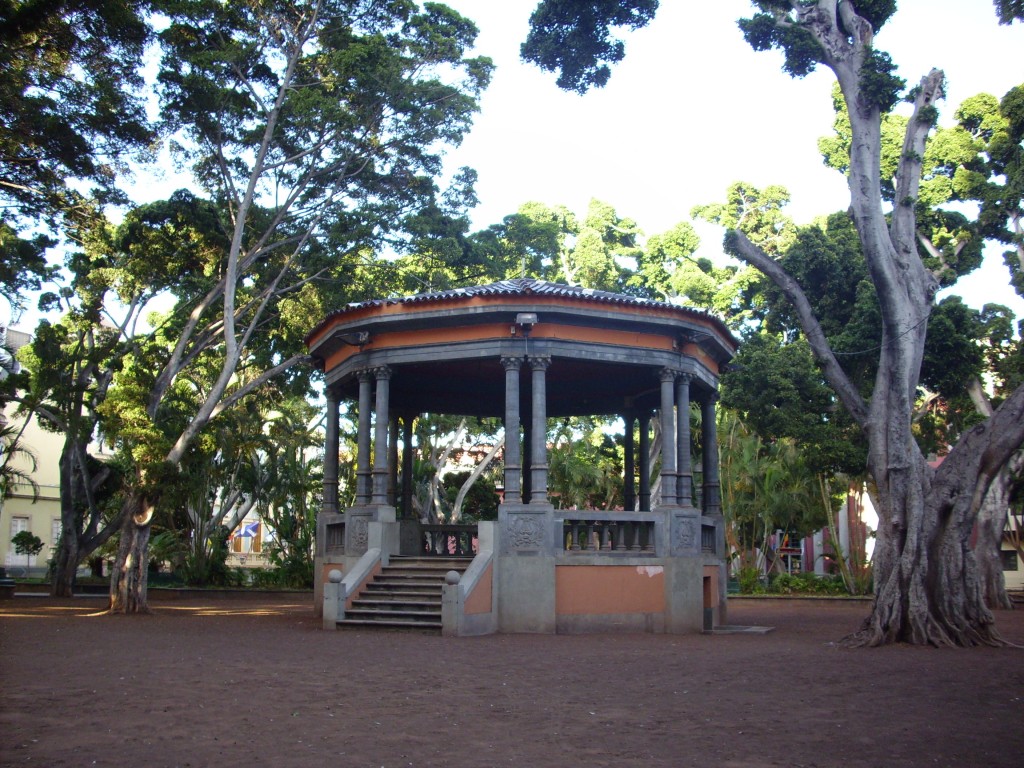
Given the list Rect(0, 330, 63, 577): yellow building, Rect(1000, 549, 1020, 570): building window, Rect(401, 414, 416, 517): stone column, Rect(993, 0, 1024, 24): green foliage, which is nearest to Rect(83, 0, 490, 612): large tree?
Rect(401, 414, 416, 517): stone column

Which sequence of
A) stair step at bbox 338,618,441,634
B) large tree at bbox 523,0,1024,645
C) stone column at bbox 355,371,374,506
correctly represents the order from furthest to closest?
stone column at bbox 355,371,374,506 → stair step at bbox 338,618,441,634 → large tree at bbox 523,0,1024,645

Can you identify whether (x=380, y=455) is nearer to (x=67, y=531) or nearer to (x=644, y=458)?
(x=644, y=458)

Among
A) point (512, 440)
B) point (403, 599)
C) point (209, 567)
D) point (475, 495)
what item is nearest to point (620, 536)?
point (512, 440)

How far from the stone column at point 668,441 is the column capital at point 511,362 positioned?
2868 millimetres

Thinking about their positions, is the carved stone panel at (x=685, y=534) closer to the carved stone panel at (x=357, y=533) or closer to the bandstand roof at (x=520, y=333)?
the bandstand roof at (x=520, y=333)

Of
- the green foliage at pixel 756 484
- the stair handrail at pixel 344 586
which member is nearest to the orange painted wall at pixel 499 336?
the stair handrail at pixel 344 586

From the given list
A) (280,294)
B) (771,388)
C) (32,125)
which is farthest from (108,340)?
(771,388)

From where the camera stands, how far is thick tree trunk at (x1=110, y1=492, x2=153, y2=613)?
69.7ft

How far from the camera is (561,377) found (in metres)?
22.4

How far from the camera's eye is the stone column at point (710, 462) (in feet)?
67.3

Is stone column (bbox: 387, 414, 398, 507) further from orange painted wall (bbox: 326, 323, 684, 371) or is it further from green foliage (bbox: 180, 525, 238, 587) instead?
green foliage (bbox: 180, 525, 238, 587)

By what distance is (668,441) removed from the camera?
18156 mm

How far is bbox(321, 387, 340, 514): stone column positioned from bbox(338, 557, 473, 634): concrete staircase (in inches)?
128

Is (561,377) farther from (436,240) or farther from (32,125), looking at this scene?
(32,125)
